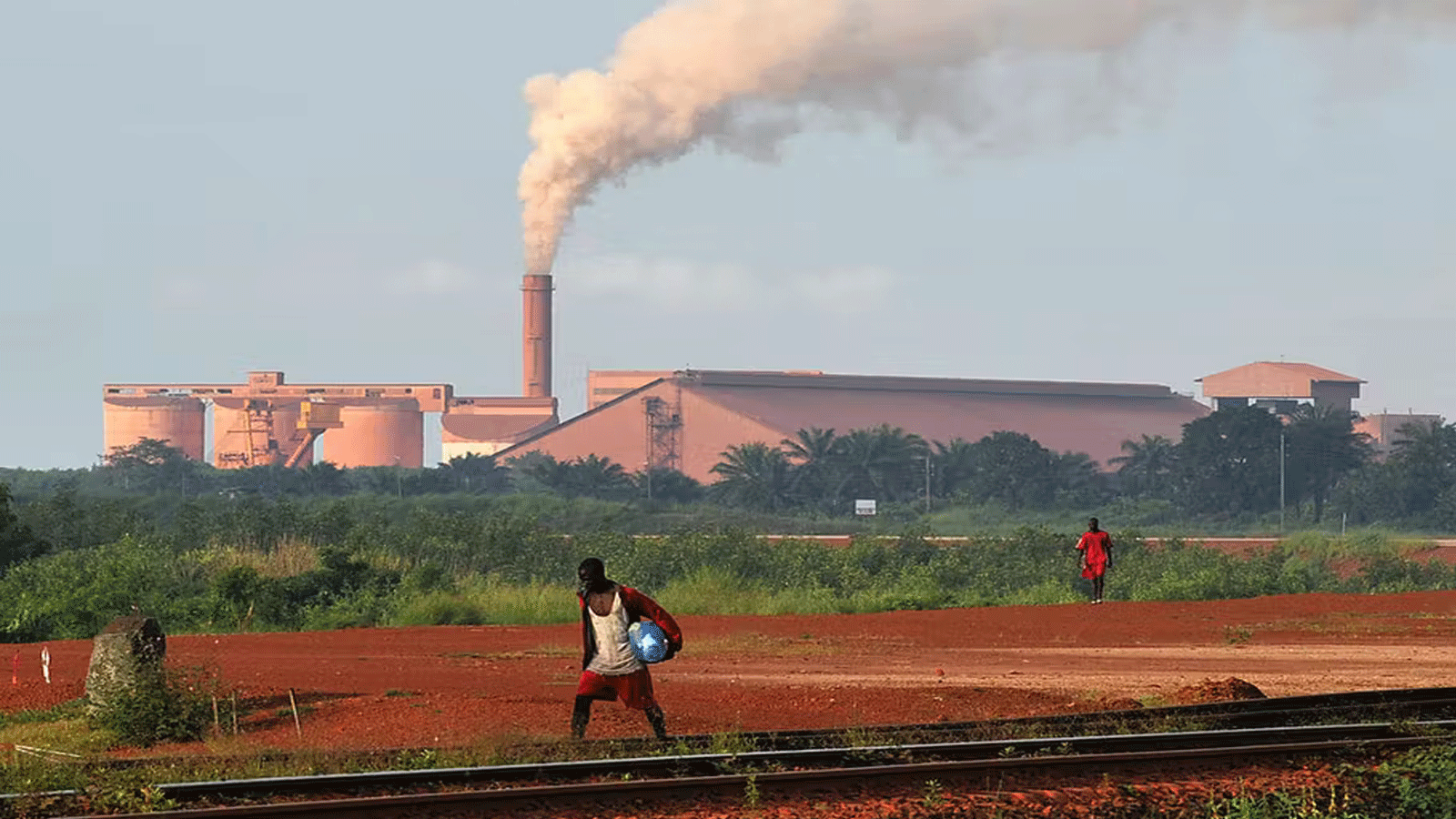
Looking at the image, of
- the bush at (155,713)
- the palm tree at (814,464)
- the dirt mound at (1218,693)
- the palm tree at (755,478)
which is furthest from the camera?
the palm tree at (814,464)

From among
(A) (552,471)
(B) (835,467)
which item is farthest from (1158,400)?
(A) (552,471)

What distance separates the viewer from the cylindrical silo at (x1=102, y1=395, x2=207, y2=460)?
13412cm

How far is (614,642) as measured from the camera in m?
12.9

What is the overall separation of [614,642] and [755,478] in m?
89.4

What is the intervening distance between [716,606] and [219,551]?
10986 millimetres

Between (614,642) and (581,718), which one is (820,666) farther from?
(614,642)

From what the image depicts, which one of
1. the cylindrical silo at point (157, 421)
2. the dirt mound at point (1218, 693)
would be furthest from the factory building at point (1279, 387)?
the dirt mound at point (1218, 693)

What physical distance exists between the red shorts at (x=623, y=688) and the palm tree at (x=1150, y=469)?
91486 millimetres

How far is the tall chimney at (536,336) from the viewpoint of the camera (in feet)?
389

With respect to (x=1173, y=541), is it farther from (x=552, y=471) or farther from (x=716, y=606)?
(x=552, y=471)

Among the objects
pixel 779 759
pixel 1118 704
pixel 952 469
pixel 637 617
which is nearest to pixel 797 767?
pixel 779 759

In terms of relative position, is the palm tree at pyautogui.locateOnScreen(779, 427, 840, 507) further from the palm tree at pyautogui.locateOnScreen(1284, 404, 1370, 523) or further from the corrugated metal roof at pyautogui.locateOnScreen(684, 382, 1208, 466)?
the palm tree at pyautogui.locateOnScreen(1284, 404, 1370, 523)

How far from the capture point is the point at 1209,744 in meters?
13.6

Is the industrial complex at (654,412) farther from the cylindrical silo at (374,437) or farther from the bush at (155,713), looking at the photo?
the bush at (155,713)
